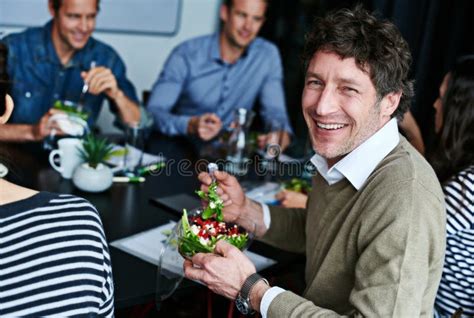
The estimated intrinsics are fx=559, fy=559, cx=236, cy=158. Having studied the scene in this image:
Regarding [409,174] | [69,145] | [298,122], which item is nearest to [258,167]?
[69,145]

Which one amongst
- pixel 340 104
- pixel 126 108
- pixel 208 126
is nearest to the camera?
pixel 340 104

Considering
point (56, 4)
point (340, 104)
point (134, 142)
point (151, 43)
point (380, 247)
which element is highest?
point (56, 4)

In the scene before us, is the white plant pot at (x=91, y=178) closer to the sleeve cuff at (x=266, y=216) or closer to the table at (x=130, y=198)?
the table at (x=130, y=198)

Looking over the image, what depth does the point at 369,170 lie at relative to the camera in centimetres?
133


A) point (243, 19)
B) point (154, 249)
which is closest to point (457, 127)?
point (154, 249)

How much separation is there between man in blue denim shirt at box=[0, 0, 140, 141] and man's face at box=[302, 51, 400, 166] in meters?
1.39

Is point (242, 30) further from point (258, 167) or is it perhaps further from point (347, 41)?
point (347, 41)

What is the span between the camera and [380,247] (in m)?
1.13

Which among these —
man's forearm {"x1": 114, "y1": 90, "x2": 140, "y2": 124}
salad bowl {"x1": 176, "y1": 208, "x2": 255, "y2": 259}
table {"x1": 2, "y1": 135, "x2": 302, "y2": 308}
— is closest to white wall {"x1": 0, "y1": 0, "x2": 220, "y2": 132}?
man's forearm {"x1": 114, "y1": 90, "x2": 140, "y2": 124}

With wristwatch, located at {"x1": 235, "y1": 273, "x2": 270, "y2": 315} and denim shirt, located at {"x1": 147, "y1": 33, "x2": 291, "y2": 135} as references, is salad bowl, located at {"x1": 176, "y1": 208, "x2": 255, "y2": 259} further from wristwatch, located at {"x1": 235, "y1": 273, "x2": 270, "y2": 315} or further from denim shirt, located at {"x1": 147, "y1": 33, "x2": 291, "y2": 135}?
denim shirt, located at {"x1": 147, "y1": 33, "x2": 291, "y2": 135}

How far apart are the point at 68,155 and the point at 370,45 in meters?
1.08

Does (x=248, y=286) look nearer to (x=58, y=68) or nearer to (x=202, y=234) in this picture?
(x=202, y=234)

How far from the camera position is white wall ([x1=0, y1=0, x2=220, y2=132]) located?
3928 millimetres

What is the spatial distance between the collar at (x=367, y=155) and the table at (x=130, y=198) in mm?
353
